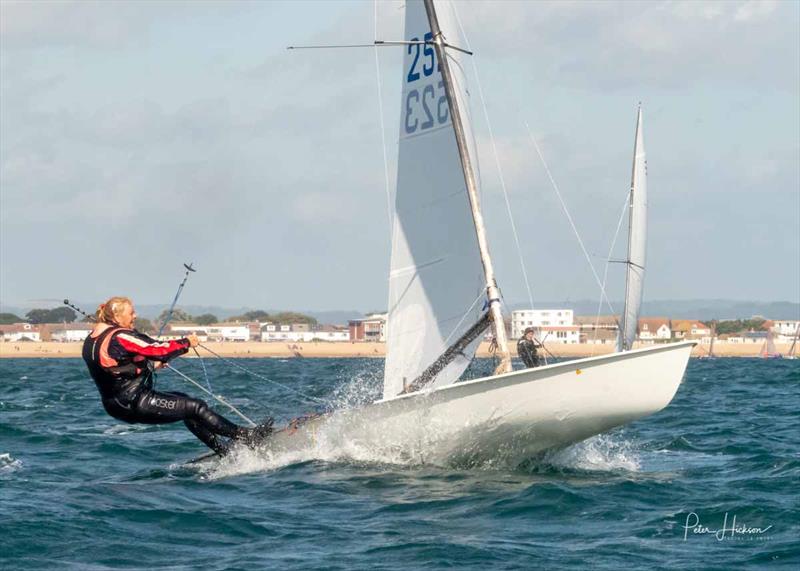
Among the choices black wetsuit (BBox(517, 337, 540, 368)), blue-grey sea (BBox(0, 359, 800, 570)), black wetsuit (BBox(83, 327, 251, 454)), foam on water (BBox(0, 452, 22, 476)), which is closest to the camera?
blue-grey sea (BBox(0, 359, 800, 570))

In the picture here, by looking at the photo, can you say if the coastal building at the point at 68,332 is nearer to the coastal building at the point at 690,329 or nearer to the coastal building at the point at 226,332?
the coastal building at the point at 226,332

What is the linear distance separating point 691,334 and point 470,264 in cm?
11796

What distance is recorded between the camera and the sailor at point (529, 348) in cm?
1234

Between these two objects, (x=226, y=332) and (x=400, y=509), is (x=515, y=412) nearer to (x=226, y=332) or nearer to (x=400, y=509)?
(x=400, y=509)

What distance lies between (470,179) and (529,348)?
180cm

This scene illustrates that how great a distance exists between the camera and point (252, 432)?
38.2ft

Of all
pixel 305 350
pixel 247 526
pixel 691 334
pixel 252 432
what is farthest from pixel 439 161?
pixel 691 334

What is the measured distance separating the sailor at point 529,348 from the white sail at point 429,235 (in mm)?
564

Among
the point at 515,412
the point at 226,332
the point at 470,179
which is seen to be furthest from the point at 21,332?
the point at 515,412

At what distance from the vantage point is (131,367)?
10.6 meters

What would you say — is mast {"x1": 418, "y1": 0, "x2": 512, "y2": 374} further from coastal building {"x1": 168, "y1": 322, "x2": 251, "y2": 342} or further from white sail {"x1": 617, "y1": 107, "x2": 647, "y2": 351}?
coastal building {"x1": 168, "y1": 322, "x2": 251, "y2": 342}

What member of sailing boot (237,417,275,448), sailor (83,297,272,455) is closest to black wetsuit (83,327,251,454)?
sailor (83,297,272,455)

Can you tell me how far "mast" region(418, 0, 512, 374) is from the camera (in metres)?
11.9

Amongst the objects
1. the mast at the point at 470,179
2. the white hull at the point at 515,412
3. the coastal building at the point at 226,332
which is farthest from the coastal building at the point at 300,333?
the white hull at the point at 515,412
